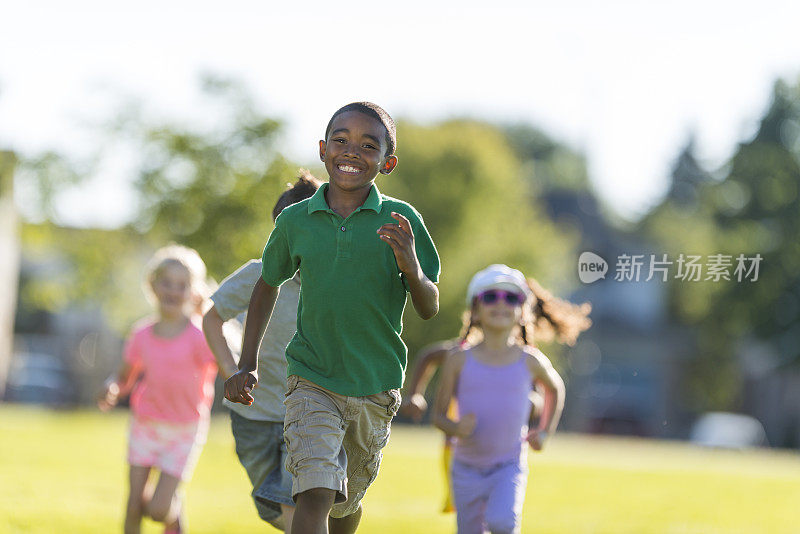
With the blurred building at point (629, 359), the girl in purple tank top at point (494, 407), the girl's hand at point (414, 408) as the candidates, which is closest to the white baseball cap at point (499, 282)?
the girl in purple tank top at point (494, 407)

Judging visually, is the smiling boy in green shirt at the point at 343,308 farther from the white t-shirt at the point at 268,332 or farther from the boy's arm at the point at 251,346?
the white t-shirt at the point at 268,332

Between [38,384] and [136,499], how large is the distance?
49043mm

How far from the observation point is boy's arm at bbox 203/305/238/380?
587 centimetres

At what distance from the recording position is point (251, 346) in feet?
16.5

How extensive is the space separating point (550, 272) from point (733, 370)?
11.0 metres

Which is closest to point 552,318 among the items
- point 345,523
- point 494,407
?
point 494,407

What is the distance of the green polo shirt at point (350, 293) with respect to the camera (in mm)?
4789

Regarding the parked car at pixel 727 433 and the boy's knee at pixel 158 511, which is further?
the parked car at pixel 727 433

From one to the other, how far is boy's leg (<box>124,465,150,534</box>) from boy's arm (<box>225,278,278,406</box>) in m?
2.94

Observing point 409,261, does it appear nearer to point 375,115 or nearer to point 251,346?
point 375,115

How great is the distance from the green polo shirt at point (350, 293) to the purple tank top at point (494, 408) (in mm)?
2042

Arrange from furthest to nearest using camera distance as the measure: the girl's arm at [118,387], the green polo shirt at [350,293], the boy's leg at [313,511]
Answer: the girl's arm at [118,387] < the green polo shirt at [350,293] < the boy's leg at [313,511]

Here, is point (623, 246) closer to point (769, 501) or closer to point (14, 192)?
point (14, 192)

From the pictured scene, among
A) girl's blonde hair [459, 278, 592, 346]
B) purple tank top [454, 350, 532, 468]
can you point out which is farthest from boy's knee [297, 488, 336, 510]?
girl's blonde hair [459, 278, 592, 346]
